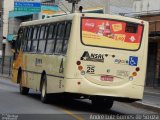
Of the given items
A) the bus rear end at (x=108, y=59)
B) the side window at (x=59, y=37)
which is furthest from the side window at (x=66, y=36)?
the bus rear end at (x=108, y=59)

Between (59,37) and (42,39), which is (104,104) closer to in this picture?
(59,37)

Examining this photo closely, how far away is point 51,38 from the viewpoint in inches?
824

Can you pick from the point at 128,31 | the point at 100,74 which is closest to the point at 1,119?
the point at 100,74

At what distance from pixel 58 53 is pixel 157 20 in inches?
950

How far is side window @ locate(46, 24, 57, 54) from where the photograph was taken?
67.9ft

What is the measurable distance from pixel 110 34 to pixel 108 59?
2.70ft

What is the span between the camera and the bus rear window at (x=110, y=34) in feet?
61.4

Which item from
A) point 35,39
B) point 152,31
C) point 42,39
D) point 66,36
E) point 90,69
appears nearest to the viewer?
point 90,69

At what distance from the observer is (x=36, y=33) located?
76.1 ft

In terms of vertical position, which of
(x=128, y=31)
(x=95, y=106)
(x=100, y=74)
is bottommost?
(x=95, y=106)

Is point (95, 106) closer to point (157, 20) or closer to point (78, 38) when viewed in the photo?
point (78, 38)

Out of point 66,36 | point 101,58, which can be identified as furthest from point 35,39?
point 101,58

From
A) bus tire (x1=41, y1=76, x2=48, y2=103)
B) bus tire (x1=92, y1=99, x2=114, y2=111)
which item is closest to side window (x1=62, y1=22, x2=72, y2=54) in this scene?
bus tire (x1=41, y1=76, x2=48, y2=103)

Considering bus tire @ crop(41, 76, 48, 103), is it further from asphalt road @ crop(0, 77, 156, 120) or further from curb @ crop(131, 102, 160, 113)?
curb @ crop(131, 102, 160, 113)
